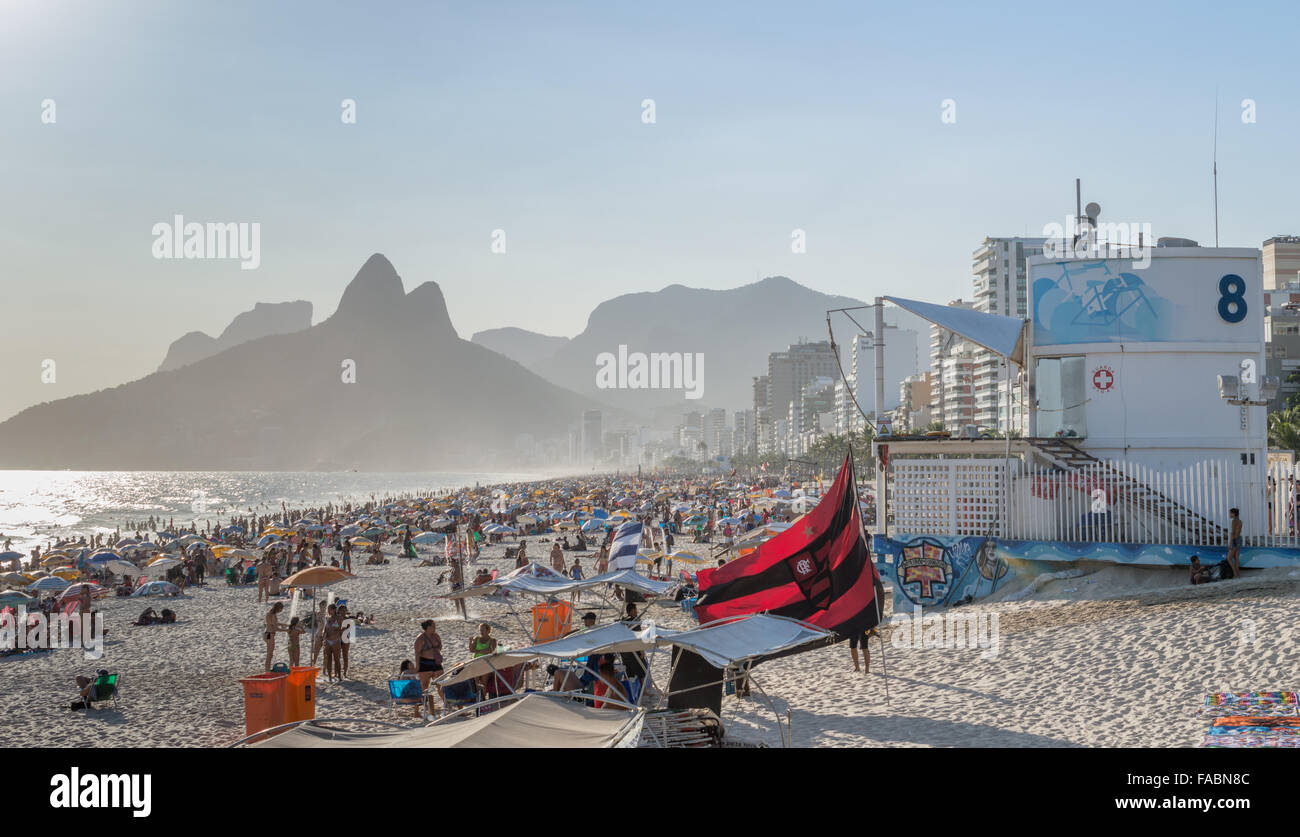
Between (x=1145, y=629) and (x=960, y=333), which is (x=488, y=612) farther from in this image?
(x=1145, y=629)

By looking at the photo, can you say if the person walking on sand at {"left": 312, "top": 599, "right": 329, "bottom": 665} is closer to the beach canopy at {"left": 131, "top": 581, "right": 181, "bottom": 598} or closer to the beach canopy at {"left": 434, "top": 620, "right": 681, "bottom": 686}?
the beach canopy at {"left": 434, "top": 620, "right": 681, "bottom": 686}

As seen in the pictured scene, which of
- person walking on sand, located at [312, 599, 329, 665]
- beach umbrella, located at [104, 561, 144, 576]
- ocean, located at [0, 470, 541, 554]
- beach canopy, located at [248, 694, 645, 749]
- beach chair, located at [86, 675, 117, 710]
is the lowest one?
ocean, located at [0, 470, 541, 554]

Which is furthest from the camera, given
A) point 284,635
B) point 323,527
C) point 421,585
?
point 323,527

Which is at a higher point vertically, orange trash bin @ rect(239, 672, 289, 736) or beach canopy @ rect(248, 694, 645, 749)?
beach canopy @ rect(248, 694, 645, 749)

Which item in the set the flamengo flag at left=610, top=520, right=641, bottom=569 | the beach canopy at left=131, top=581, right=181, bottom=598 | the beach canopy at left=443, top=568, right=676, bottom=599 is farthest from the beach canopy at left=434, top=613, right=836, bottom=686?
the beach canopy at left=131, top=581, right=181, bottom=598

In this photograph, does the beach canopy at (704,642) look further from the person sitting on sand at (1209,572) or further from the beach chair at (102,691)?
the person sitting on sand at (1209,572)

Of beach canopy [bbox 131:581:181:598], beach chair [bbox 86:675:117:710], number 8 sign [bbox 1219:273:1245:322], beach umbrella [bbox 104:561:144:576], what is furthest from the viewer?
beach umbrella [bbox 104:561:144:576]

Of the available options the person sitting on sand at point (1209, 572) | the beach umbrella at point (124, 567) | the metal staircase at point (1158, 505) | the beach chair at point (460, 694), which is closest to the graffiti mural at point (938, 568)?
the metal staircase at point (1158, 505)
